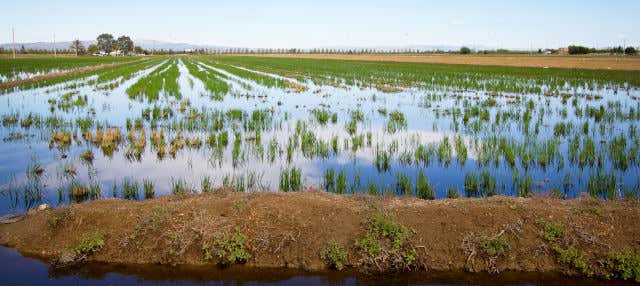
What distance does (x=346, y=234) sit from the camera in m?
5.41

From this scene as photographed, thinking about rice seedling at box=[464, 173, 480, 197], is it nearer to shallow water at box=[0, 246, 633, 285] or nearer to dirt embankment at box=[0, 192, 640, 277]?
dirt embankment at box=[0, 192, 640, 277]

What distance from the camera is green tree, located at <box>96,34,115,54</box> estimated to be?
151 m

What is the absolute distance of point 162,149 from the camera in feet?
31.4

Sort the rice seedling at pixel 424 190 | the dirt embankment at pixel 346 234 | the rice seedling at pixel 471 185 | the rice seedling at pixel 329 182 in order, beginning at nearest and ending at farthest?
the dirt embankment at pixel 346 234 < the rice seedling at pixel 424 190 < the rice seedling at pixel 471 185 < the rice seedling at pixel 329 182

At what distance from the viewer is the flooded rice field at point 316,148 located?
7.34m

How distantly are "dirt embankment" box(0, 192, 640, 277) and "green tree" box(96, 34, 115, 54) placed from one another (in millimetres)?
162105

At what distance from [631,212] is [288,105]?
40.9ft

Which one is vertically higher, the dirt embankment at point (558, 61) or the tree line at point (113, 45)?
the tree line at point (113, 45)

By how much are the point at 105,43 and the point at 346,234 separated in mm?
164375

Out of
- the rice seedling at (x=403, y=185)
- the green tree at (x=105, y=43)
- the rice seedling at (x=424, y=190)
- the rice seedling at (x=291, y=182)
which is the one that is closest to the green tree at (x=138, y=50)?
the green tree at (x=105, y=43)

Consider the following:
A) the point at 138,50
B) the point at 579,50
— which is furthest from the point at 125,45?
the point at 579,50

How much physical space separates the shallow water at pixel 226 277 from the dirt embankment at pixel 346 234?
0.11 m

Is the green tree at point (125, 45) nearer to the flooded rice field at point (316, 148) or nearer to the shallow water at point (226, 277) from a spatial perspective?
the flooded rice field at point (316, 148)

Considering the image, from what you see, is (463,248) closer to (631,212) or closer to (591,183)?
(631,212)
